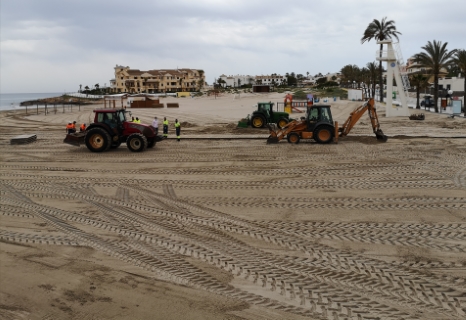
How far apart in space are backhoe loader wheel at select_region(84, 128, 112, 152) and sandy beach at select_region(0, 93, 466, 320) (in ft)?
9.74

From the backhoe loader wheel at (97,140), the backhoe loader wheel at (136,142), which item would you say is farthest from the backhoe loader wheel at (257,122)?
the backhoe loader wheel at (97,140)

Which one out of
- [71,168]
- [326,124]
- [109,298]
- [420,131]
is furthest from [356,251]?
[420,131]

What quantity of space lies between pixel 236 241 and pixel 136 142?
10477mm

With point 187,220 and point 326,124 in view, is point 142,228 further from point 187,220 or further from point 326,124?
point 326,124

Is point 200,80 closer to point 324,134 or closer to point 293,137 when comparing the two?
point 293,137

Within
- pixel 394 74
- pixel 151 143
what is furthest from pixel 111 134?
pixel 394 74

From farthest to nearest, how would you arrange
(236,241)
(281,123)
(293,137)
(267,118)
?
1. (267,118)
2. (281,123)
3. (293,137)
4. (236,241)

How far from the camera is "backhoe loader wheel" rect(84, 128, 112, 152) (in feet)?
54.0

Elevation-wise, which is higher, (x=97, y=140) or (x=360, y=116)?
(x=360, y=116)

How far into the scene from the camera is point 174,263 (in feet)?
20.6

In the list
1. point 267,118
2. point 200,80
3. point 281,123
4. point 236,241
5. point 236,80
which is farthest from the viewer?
point 236,80

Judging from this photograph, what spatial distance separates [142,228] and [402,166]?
8.78 metres

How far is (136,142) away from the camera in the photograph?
16.6 meters

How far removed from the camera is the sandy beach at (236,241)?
5184 millimetres
